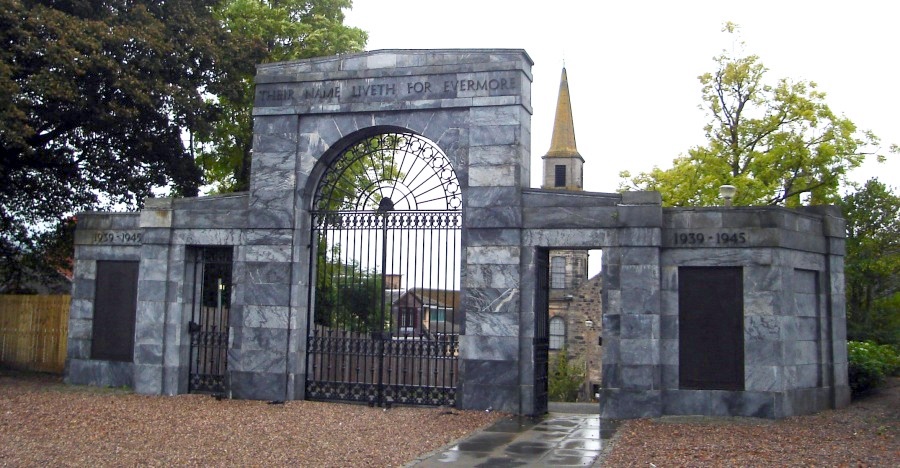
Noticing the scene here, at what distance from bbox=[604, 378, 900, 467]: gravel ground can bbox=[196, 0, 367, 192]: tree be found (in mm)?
15490

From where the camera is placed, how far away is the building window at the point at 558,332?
164ft

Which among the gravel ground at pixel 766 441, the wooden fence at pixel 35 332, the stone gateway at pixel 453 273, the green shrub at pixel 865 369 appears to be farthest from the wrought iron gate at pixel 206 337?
the green shrub at pixel 865 369

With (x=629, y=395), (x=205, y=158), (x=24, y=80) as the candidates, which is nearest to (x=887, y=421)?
(x=629, y=395)

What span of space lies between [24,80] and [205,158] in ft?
29.4

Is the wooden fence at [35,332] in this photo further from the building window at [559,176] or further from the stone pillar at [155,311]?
the building window at [559,176]

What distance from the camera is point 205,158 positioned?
82.1ft

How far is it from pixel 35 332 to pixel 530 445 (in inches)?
511

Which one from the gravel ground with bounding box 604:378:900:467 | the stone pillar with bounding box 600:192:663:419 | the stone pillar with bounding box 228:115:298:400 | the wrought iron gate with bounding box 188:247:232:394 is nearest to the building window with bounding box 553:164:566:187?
the wrought iron gate with bounding box 188:247:232:394

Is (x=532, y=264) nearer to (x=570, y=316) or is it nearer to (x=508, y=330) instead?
(x=508, y=330)

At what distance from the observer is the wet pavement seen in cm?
964

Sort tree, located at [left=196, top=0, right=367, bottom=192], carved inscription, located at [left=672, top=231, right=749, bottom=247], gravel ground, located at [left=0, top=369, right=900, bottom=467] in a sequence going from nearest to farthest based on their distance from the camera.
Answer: gravel ground, located at [left=0, top=369, right=900, bottom=467] < carved inscription, located at [left=672, top=231, right=749, bottom=247] < tree, located at [left=196, top=0, right=367, bottom=192]

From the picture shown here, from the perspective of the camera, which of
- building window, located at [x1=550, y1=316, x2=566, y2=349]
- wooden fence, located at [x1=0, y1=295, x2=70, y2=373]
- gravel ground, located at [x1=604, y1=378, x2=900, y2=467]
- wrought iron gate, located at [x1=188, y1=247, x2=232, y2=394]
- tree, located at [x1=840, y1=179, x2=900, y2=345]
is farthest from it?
building window, located at [x1=550, y1=316, x2=566, y2=349]

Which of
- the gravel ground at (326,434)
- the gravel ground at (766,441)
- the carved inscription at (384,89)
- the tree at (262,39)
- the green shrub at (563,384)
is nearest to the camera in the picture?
the gravel ground at (766,441)

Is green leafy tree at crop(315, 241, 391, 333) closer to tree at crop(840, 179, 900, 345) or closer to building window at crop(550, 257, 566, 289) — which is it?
tree at crop(840, 179, 900, 345)
